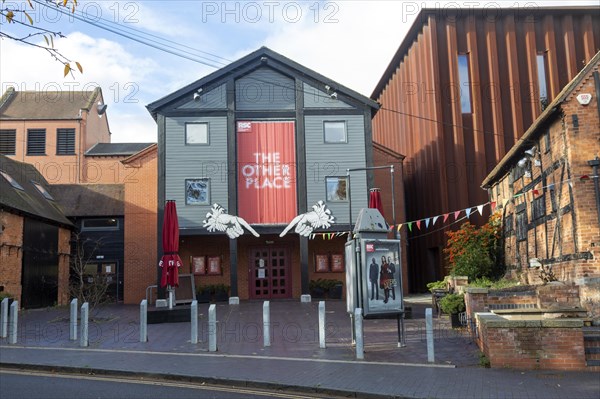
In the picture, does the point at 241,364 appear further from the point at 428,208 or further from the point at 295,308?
the point at 428,208

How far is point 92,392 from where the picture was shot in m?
8.64

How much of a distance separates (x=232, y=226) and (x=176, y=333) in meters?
10.4

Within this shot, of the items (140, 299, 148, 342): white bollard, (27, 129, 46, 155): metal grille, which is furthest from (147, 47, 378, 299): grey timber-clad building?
(27, 129, 46, 155): metal grille

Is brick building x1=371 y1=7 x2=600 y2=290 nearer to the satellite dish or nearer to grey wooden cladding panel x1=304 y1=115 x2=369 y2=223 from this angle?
grey wooden cladding panel x1=304 y1=115 x2=369 y2=223

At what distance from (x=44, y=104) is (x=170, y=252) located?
26.6m

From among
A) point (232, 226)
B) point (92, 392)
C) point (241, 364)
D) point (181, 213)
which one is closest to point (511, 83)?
point (232, 226)

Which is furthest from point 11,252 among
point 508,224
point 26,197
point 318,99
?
point 508,224

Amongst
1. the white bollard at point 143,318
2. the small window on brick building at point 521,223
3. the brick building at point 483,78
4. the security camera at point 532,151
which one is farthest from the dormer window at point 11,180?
the security camera at point 532,151

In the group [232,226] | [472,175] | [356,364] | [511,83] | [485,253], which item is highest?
[511,83]

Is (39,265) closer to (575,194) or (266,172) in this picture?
(266,172)

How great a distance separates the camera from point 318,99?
26.6 metres

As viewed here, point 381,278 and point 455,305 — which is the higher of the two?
point 381,278

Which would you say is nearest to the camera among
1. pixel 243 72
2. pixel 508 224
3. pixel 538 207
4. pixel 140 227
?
pixel 538 207

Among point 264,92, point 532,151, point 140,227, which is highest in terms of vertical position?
point 264,92
